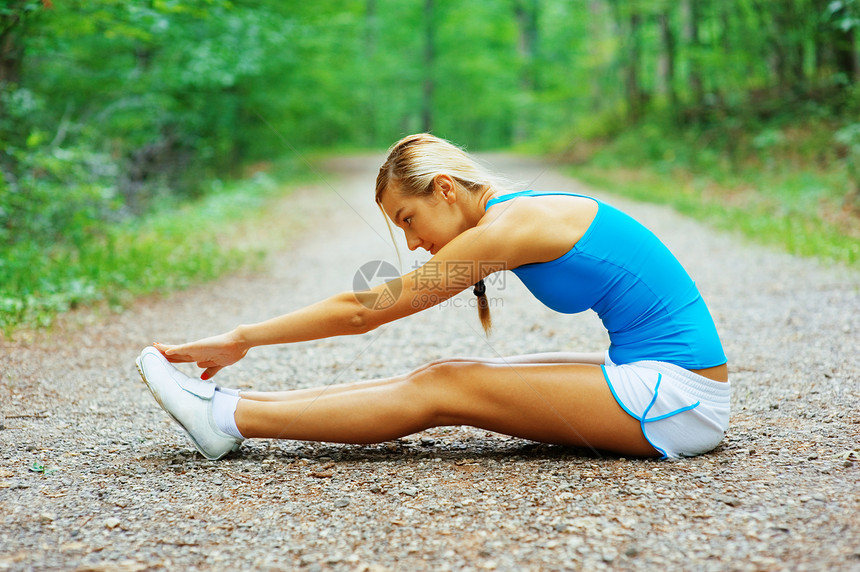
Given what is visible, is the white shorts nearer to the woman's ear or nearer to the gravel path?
the gravel path

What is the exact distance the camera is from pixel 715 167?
38.7 ft

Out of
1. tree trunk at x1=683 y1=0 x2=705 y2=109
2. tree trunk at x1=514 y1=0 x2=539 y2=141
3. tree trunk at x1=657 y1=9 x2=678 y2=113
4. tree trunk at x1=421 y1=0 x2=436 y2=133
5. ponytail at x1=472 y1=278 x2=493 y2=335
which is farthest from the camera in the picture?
tree trunk at x1=514 y1=0 x2=539 y2=141

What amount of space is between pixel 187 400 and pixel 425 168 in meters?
1.13

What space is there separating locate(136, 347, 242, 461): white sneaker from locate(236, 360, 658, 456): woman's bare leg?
103 mm

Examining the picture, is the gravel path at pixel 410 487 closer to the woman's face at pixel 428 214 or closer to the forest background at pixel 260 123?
the woman's face at pixel 428 214

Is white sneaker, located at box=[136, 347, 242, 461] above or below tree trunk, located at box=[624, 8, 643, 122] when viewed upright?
below

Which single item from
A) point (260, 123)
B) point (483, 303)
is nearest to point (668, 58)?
point (260, 123)

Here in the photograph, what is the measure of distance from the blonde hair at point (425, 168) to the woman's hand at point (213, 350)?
0.69m

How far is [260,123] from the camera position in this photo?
1516 centimetres

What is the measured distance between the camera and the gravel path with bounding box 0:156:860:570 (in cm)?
175

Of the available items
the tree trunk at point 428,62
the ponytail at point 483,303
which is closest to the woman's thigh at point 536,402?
the ponytail at point 483,303

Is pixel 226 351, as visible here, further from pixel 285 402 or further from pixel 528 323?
pixel 528 323

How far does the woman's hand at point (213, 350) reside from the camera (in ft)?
7.54

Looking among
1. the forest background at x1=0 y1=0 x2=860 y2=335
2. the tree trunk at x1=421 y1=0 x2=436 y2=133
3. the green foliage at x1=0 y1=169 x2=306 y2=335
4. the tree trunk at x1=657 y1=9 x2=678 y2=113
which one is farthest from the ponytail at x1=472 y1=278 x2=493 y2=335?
the tree trunk at x1=421 y1=0 x2=436 y2=133
